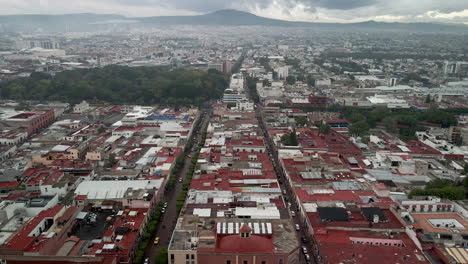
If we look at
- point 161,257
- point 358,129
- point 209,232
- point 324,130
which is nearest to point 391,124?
point 358,129

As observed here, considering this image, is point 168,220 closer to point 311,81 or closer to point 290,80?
point 290,80

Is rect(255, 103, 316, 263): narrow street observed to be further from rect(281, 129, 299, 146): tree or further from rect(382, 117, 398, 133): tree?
rect(382, 117, 398, 133): tree

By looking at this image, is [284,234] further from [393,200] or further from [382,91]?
[382,91]

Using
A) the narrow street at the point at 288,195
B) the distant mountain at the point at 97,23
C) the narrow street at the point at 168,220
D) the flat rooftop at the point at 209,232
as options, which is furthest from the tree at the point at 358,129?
the distant mountain at the point at 97,23

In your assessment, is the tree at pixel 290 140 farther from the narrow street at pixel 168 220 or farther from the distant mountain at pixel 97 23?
the distant mountain at pixel 97 23

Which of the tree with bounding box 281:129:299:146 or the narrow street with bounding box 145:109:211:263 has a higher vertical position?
the tree with bounding box 281:129:299:146

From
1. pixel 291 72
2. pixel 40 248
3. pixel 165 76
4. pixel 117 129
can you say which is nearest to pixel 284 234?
pixel 40 248

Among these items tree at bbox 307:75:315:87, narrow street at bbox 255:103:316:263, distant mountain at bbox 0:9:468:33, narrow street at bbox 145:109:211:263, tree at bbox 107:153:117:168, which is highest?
distant mountain at bbox 0:9:468:33

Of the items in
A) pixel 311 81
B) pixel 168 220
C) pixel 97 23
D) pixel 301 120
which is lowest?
pixel 168 220

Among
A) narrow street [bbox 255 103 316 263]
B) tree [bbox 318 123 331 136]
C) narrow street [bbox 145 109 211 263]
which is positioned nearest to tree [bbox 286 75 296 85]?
narrow street [bbox 255 103 316 263]
